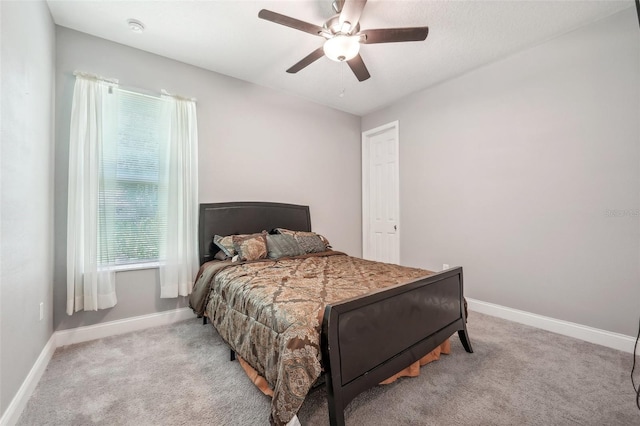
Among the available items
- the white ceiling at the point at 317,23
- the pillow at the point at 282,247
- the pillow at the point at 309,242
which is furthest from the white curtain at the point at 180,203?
the pillow at the point at 309,242

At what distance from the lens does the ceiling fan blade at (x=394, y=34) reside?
1957 millimetres

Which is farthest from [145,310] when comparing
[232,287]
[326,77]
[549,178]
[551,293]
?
[549,178]

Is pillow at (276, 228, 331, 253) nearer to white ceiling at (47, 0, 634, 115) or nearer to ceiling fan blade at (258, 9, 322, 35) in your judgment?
white ceiling at (47, 0, 634, 115)

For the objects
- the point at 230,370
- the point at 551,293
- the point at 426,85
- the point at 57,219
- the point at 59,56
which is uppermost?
the point at 426,85

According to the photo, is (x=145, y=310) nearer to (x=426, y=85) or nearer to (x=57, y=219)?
(x=57, y=219)

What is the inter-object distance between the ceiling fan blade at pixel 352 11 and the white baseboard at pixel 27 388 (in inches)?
119

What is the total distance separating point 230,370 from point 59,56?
3.14 meters

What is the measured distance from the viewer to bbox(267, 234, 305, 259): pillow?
9.85ft

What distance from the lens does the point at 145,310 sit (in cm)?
283

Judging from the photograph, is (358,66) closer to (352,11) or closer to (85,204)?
(352,11)

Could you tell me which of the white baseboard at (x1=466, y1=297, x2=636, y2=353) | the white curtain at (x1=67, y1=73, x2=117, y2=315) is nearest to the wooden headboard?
the white curtain at (x1=67, y1=73, x2=117, y2=315)

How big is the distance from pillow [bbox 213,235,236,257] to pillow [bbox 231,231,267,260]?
1.4 inches

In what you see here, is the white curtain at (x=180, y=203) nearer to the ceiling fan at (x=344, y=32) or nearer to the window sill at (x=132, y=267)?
the window sill at (x=132, y=267)

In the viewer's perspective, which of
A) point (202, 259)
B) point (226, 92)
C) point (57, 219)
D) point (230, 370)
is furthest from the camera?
point (226, 92)
